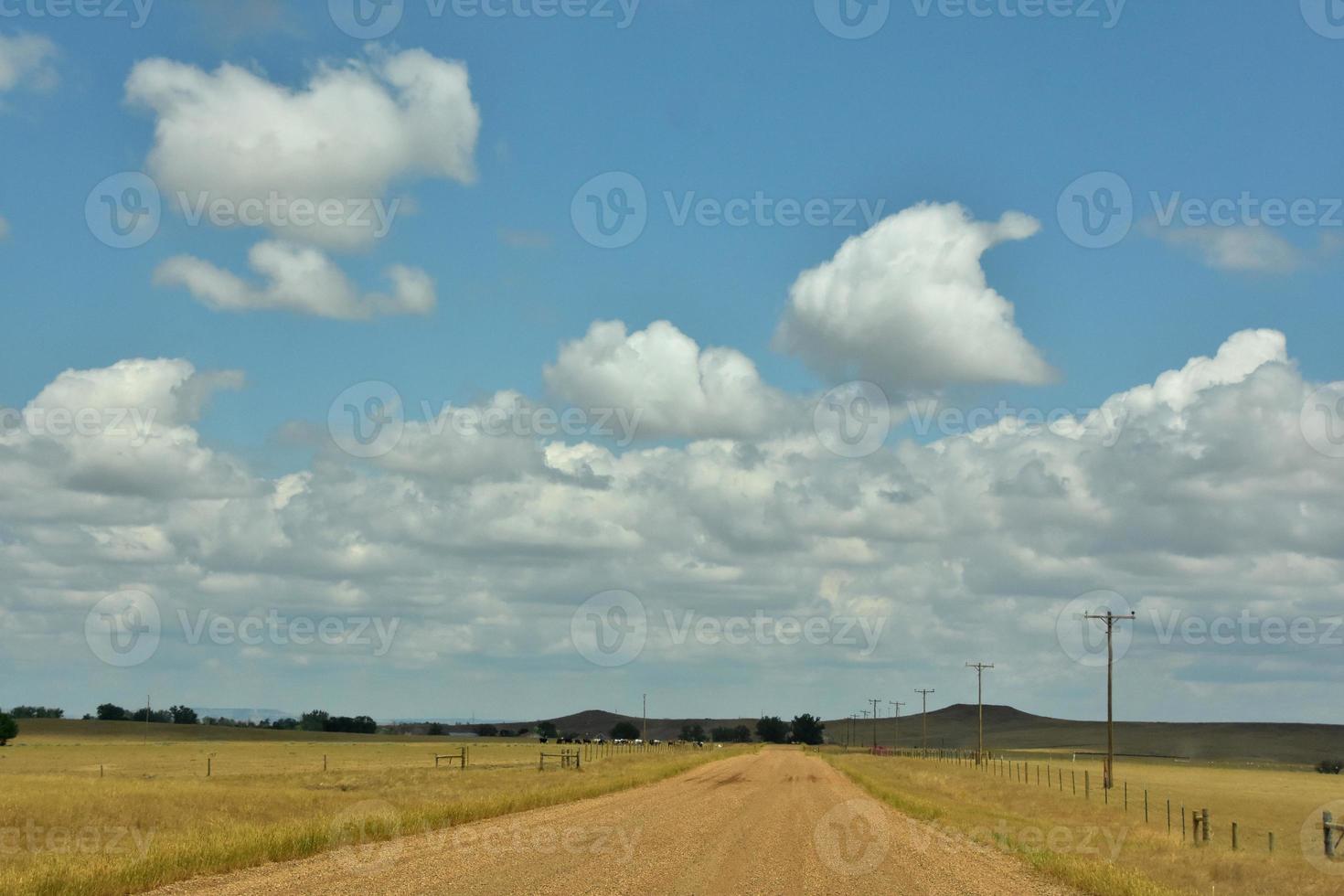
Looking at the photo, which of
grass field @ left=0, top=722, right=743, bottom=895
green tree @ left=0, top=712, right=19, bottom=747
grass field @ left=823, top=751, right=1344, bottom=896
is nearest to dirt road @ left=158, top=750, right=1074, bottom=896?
grass field @ left=0, top=722, right=743, bottom=895

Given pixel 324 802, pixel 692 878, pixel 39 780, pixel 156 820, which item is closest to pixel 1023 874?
pixel 692 878

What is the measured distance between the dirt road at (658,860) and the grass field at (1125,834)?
5.13 ft

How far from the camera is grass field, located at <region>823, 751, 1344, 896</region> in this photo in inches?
1039

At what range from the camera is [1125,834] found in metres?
37.0

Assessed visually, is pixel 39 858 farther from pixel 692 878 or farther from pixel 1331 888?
pixel 1331 888

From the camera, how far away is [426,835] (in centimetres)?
2905

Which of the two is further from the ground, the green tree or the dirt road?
the dirt road

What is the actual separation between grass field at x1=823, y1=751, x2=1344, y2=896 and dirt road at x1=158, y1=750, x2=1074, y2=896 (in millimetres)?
1564

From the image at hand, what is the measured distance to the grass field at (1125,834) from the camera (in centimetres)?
2639

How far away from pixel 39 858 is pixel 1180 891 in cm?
2156

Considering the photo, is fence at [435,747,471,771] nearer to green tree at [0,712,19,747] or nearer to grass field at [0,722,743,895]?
grass field at [0,722,743,895]

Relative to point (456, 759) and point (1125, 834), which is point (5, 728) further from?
point (1125, 834)

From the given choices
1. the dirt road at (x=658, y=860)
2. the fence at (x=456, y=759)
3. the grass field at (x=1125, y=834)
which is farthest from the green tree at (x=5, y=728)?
the dirt road at (x=658, y=860)

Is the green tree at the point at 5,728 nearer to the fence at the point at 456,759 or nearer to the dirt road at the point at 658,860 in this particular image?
the fence at the point at 456,759
